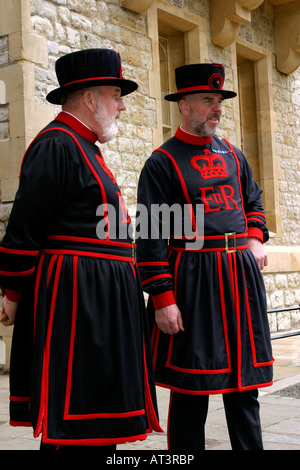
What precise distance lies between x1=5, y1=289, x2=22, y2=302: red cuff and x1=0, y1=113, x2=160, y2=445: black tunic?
1.2 inches

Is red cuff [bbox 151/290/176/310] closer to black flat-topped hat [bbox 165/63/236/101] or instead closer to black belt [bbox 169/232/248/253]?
black belt [bbox 169/232/248/253]

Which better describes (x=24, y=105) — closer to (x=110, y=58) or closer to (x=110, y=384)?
(x=110, y=58)

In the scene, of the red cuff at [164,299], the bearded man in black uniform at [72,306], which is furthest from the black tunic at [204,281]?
the bearded man in black uniform at [72,306]

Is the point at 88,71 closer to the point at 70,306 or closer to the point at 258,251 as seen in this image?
the point at 70,306

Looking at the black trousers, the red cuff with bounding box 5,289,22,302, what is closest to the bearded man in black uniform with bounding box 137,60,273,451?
the black trousers

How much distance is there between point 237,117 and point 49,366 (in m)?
7.46

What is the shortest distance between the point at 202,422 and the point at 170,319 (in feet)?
1.47

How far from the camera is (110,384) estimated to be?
240 centimetres

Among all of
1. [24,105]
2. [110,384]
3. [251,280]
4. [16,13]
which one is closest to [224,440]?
[251,280]

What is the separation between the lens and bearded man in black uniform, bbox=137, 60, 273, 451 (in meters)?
2.96

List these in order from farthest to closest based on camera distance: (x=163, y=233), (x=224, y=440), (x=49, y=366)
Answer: (x=224, y=440) < (x=163, y=233) < (x=49, y=366)

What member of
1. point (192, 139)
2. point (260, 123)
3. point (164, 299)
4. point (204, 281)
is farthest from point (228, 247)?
point (260, 123)

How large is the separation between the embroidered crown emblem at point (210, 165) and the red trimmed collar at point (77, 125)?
0.69 metres

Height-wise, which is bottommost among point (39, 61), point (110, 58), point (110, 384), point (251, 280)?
point (110, 384)
